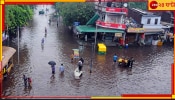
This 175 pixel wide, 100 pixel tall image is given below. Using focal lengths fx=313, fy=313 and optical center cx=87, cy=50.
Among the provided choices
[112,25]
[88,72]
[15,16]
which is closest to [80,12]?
[112,25]

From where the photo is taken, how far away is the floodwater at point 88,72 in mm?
24219

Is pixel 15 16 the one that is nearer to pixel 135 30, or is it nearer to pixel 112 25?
pixel 112 25

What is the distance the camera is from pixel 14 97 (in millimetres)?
21609

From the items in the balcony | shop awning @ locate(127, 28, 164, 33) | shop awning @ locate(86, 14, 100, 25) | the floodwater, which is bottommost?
the floodwater

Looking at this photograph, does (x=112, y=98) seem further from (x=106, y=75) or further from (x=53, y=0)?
(x=53, y=0)

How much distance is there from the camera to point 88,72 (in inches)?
1137

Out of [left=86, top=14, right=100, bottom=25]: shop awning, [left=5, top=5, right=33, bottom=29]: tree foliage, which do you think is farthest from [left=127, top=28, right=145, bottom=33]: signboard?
[left=5, top=5, right=33, bottom=29]: tree foliage

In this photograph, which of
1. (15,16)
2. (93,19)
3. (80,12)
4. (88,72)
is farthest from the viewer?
(80,12)

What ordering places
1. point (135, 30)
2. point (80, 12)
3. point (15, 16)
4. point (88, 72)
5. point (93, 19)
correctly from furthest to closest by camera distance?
point (80, 12) < point (93, 19) < point (135, 30) < point (15, 16) < point (88, 72)

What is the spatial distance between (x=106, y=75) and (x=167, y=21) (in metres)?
29.8

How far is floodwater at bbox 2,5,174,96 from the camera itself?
2422 centimetres

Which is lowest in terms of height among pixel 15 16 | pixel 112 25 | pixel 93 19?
pixel 112 25

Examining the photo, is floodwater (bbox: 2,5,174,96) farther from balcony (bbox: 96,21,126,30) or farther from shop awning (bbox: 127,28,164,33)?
balcony (bbox: 96,21,126,30)

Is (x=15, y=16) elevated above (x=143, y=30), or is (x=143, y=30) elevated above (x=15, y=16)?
(x=15, y=16)
